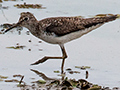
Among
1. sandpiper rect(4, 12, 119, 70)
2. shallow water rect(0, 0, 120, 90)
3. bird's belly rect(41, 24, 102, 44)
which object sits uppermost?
sandpiper rect(4, 12, 119, 70)

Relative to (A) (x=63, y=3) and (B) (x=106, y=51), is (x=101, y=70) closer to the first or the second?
(B) (x=106, y=51)

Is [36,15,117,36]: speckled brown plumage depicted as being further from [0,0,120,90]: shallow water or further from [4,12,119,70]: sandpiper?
[0,0,120,90]: shallow water

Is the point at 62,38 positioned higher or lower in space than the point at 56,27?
lower

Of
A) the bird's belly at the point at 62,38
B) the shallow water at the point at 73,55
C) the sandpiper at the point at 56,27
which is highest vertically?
the sandpiper at the point at 56,27

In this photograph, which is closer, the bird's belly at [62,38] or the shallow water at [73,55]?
the shallow water at [73,55]

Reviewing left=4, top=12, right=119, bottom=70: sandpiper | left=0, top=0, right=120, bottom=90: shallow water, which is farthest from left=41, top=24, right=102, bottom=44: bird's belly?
left=0, top=0, right=120, bottom=90: shallow water

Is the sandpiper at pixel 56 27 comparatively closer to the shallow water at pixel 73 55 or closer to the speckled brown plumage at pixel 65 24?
the speckled brown plumage at pixel 65 24

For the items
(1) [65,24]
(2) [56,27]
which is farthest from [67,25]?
(2) [56,27]

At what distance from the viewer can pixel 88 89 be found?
966cm

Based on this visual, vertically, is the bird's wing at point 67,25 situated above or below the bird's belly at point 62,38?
above

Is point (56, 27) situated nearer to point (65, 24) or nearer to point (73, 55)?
point (65, 24)

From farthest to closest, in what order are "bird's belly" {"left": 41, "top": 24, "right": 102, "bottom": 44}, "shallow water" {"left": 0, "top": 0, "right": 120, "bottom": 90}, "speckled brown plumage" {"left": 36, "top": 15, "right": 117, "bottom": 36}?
"speckled brown plumage" {"left": 36, "top": 15, "right": 117, "bottom": 36} < "bird's belly" {"left": 41, "top": 24, "right": 102, "bottom": 44} < "shallow water" {"left": 0, "top": 0, "right": 120, "bottom": 90}

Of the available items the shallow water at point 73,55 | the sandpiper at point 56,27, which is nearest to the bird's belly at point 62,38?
the sandpiper at point 56,27

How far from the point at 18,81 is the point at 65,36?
→ 2.23 meters
